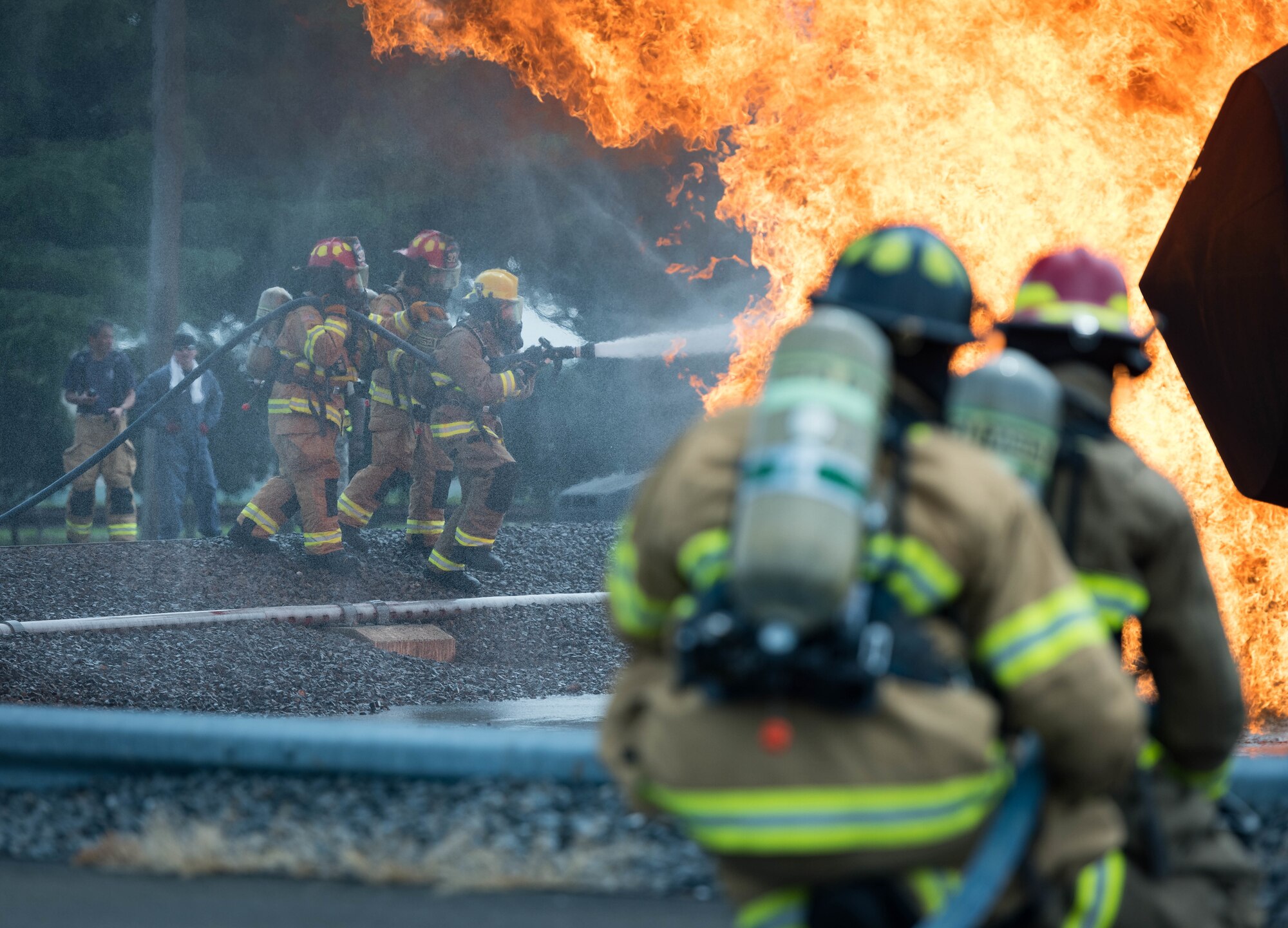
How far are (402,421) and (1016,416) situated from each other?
9.54 meters

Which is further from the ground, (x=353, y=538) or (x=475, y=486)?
(x=475, y=486)

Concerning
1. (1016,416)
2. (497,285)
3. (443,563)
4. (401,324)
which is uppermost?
(497,285)

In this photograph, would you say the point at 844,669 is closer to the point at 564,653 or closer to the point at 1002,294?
the point at 1002,294

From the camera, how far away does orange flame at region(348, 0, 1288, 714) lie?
7680mm

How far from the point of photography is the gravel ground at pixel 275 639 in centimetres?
819

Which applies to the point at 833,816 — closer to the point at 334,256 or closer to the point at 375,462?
the point at 375,462

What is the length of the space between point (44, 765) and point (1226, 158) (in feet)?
16.7

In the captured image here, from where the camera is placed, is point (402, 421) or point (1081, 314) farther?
point (402, 421)

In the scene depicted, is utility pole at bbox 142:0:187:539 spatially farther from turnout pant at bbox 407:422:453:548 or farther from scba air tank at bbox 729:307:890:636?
scba air tank at bbox 729:307:890:636

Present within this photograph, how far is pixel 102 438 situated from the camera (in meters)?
11.6

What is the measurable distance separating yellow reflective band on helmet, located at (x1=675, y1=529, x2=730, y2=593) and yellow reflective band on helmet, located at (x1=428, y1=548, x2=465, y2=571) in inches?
380

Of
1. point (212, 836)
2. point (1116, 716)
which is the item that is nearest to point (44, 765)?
point (212, 836)

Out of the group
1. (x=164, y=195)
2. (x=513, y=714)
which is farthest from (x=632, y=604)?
(x=164, y=195)

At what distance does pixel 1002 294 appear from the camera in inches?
324
